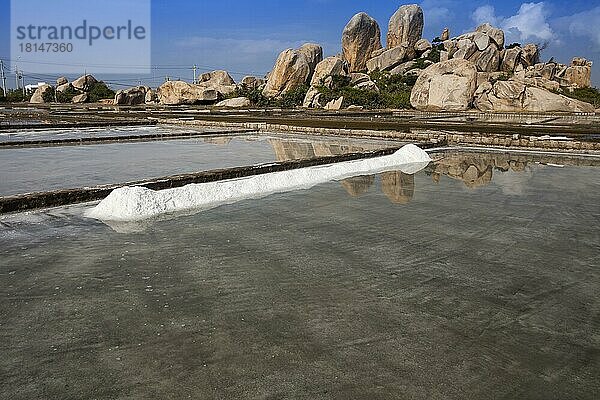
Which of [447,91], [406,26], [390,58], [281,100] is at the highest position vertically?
[406,26]

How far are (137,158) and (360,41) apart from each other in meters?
57.7

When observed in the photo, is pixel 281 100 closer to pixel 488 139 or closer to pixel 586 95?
pixel 586 95

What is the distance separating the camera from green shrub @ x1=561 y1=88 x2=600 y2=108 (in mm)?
40812

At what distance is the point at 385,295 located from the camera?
2984mm

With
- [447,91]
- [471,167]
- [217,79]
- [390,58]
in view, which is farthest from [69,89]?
[471,167]

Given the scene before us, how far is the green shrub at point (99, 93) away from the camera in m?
63.0

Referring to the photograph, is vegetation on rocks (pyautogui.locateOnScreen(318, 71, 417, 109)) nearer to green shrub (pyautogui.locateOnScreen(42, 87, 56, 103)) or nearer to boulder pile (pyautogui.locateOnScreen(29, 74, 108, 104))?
boulder pile (pyautogui.locateOnScreen(29, 74, 108, 104))

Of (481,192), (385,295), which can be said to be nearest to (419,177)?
(481,192)

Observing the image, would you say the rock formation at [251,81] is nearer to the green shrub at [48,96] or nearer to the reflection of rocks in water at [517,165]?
the green shrub at [48,96]

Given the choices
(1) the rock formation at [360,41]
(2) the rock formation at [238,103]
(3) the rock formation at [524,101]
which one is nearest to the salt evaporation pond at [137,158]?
(3) the rock formation at [524,101]

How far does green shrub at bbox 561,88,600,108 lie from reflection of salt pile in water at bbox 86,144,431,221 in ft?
128

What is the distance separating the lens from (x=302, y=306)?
2830 millimetres

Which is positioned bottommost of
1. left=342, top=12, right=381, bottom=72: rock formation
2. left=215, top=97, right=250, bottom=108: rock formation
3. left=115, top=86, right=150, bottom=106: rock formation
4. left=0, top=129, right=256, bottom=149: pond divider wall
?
left=0, top=129, right=256, bottom=149: pond divider wall

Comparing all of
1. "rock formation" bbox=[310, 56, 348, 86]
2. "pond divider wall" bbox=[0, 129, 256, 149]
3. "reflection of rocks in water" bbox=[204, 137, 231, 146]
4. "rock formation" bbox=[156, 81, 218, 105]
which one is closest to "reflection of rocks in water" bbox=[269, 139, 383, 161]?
"reflection of rocks in water" bbox=[204, 137, 231, 146]
